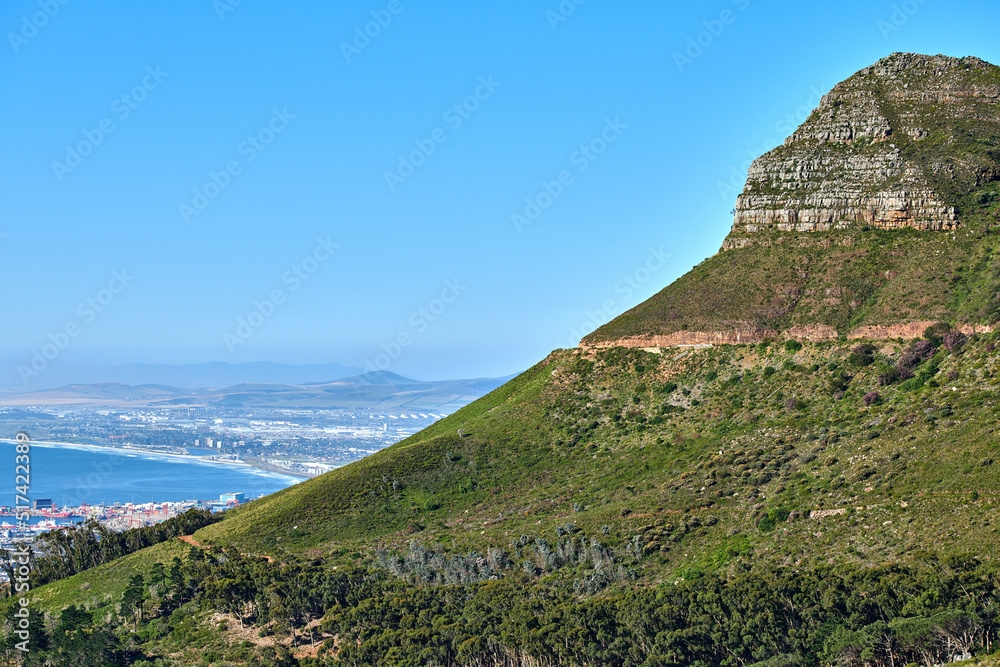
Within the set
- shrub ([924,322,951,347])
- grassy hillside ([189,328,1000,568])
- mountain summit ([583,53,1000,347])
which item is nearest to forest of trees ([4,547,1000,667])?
grassy hillside ([189,328,1000,568])

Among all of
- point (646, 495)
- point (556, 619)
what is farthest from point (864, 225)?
point (556, 619)

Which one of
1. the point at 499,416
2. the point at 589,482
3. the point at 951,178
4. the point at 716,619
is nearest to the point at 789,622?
the point at 716,619

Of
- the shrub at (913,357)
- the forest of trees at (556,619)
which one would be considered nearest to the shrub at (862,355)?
the shrub at (913,357)

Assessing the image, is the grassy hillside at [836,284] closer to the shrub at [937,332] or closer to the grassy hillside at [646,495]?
the shrub at [937,332]

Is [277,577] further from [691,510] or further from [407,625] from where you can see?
[691,510]

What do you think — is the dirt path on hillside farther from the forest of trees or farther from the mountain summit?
the mountain summit

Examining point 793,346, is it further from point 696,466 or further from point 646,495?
point 646,495

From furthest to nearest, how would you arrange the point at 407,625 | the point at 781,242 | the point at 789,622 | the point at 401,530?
1. the point at 781,242
2. the point at 401,530
3. the point at 407,625
4. the point at 789,622

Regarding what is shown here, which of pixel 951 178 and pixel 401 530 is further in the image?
pixel 951 178

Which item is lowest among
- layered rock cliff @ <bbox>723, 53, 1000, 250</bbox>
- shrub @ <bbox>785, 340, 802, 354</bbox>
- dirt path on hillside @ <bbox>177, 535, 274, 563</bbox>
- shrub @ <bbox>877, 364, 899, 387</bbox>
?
dirt path on hillside @ <bbox>177, 535, 274, 563</bbox>
